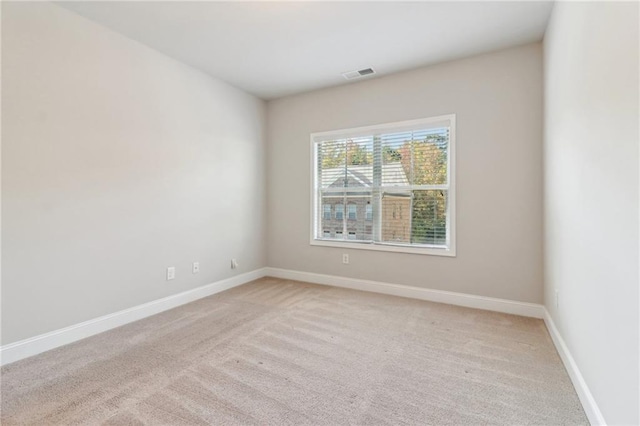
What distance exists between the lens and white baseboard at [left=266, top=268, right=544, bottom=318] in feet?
9.64

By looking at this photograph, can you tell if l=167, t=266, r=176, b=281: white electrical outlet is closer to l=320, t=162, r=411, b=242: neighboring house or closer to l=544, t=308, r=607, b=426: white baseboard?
l=320, t=162, r=411, b=242: neighboring house

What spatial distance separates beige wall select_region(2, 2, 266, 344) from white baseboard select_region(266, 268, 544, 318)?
1141 mm

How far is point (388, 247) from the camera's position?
144 inches

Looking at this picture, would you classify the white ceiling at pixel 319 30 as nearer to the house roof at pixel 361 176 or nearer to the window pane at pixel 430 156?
the window pane at pixel 430 156

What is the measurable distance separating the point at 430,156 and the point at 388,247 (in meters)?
1.18

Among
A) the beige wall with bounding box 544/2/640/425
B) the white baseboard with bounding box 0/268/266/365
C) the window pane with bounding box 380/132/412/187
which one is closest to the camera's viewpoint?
the beige wall with bounding box 544/2/640/425

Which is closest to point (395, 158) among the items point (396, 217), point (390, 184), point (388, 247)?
point (390, 184)

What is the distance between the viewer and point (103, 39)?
2.59 m

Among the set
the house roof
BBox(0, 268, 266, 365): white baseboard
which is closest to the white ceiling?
the house roof

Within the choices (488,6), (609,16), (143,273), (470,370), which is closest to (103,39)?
(143,273)

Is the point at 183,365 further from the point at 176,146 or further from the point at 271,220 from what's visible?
the point at 271,220

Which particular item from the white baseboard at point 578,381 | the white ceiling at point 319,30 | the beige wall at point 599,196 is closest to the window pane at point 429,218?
the beige wall at point 599,196

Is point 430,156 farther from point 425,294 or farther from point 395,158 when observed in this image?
point 425,294

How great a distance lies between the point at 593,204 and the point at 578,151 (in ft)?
1.42
